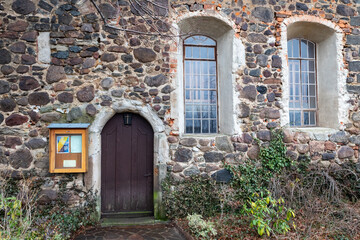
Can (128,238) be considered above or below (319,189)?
below

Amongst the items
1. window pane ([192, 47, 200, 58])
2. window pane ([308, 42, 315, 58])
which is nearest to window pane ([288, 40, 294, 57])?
window pane ([308, 42, 315, 58])

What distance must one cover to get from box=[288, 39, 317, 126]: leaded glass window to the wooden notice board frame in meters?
4.46

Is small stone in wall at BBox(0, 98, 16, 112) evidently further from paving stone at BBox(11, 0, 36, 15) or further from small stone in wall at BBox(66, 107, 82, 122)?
paving stone at BBox(11, 0, 36, 15)

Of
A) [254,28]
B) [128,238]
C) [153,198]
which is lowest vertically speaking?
[128,238]

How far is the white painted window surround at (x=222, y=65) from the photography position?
5.23m

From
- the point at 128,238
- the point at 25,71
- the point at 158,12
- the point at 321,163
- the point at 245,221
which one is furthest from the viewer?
the point at 321,163

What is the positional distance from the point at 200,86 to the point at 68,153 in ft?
9.62

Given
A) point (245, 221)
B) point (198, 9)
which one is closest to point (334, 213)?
point (245, 221)

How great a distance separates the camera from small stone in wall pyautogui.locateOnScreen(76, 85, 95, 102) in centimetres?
488

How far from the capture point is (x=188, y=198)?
4.86 meters

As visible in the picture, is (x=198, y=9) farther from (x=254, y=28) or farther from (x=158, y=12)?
(x=254, y=28)

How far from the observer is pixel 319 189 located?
205 inches

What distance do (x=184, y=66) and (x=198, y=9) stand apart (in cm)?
116

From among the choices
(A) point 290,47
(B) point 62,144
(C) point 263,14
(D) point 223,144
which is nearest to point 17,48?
(B) point 62,144
